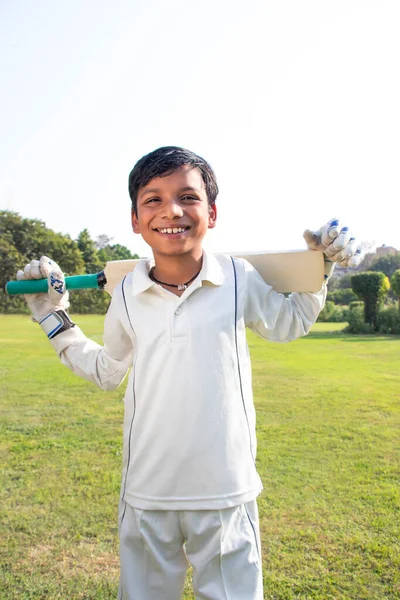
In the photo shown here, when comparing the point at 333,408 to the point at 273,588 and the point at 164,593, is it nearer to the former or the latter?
the point at 273,588

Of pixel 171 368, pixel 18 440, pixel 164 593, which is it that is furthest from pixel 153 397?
pixel 18 440

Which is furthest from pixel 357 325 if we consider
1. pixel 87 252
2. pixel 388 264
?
pixel 388 264

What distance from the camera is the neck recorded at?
1526 millimetres

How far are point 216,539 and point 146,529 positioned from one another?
186 mm

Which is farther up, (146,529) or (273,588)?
(146,529)

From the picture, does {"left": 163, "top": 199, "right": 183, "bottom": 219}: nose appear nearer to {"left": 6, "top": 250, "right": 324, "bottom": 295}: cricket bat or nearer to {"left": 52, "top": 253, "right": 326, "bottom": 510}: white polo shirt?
{"left": 52, "top": 253, "right": 326, "bottom": 510}: white polo shirt

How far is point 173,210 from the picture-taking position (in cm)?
144

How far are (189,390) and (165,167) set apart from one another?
1.96 feet

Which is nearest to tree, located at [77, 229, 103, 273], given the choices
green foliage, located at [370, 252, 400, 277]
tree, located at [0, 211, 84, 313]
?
tree, located at [0, 211, 84, 313]

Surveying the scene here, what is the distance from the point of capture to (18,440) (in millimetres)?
4480

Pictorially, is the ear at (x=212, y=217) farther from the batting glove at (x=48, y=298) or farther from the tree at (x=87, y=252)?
the tree at (x=87, y=252)

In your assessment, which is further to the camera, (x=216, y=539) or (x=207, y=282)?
(x=207, y=282)

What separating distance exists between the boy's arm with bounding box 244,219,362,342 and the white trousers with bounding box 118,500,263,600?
48cm

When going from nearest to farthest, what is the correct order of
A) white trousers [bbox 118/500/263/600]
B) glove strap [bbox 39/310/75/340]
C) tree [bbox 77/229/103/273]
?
1. white trousers [bbox 118/500/263/600]
2. glove strap [bbox 39/310/75/340]
3. tree [bbox 77/229/103/273]
